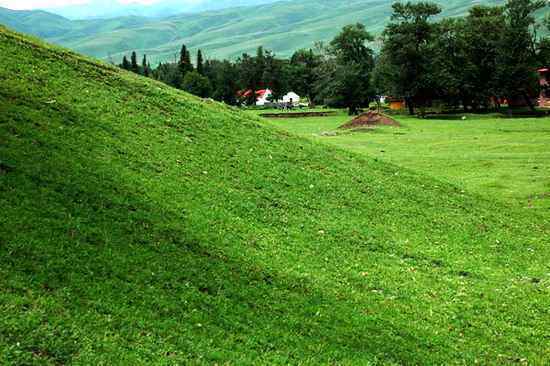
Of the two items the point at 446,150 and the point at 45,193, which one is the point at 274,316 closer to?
the point at 45,193

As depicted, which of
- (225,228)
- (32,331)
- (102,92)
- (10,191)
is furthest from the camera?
(102,92)

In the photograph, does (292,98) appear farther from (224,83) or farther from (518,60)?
(518,60)

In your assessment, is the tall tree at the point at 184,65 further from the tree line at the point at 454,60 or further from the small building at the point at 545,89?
the small building at the point at 545,89

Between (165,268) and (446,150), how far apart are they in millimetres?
39269

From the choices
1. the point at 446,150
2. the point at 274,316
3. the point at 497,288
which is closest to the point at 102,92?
the point at 274,316

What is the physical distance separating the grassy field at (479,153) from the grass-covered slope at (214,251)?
7.22m

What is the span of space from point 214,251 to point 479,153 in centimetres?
3561

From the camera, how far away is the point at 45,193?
1247cm

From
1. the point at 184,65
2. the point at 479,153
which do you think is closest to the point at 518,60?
the point at 479,153

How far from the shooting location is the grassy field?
1214 inches

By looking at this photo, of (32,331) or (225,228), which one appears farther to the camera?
(225,228)

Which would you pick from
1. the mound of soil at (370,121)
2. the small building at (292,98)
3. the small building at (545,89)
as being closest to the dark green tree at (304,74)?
the small building at (292,98)

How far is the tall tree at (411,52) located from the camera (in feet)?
324

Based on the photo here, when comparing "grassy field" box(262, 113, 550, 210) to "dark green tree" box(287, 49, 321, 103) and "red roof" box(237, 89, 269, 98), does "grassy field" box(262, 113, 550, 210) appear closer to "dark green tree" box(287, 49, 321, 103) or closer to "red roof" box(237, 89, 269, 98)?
"dark green tree" box(287, 49, 321, 103)
